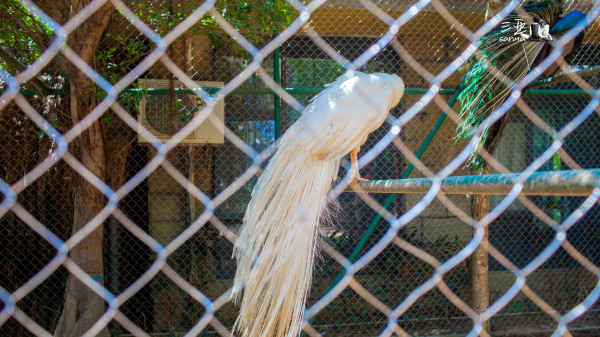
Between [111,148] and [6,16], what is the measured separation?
124 centimetres

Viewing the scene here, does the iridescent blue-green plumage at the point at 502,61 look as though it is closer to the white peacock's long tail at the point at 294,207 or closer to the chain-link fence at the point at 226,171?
the chain-link fence at the point at 226,171

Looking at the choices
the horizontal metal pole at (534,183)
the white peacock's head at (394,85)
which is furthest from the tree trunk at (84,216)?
the horizontal metal pole at (534,183)

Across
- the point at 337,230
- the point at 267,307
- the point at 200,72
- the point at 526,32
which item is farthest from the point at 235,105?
the point at 267,307

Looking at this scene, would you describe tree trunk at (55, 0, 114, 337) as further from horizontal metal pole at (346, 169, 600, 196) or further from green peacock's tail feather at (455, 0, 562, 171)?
horizontal metal pole at (346, 169, 600, 196)

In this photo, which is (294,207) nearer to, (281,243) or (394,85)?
(281,243)

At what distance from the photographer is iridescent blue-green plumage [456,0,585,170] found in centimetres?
306

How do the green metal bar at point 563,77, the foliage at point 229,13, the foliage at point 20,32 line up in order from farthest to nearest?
1. the green metal bar at point 563,77
2. the foliage at point 229,13
3. the foliage at point 20,32

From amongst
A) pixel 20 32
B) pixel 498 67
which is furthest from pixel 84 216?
pixel 498 67

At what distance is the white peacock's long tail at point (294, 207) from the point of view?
1729 millimetres

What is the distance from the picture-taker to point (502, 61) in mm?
3102

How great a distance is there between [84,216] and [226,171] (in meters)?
1.38

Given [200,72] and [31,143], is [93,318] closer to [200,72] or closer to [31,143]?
[31,143]

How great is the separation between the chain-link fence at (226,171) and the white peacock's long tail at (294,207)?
1180 millimetres

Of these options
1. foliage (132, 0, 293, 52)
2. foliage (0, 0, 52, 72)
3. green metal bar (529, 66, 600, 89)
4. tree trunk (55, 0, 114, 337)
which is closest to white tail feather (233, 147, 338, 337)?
foliage (132, 0, 293, 52)
